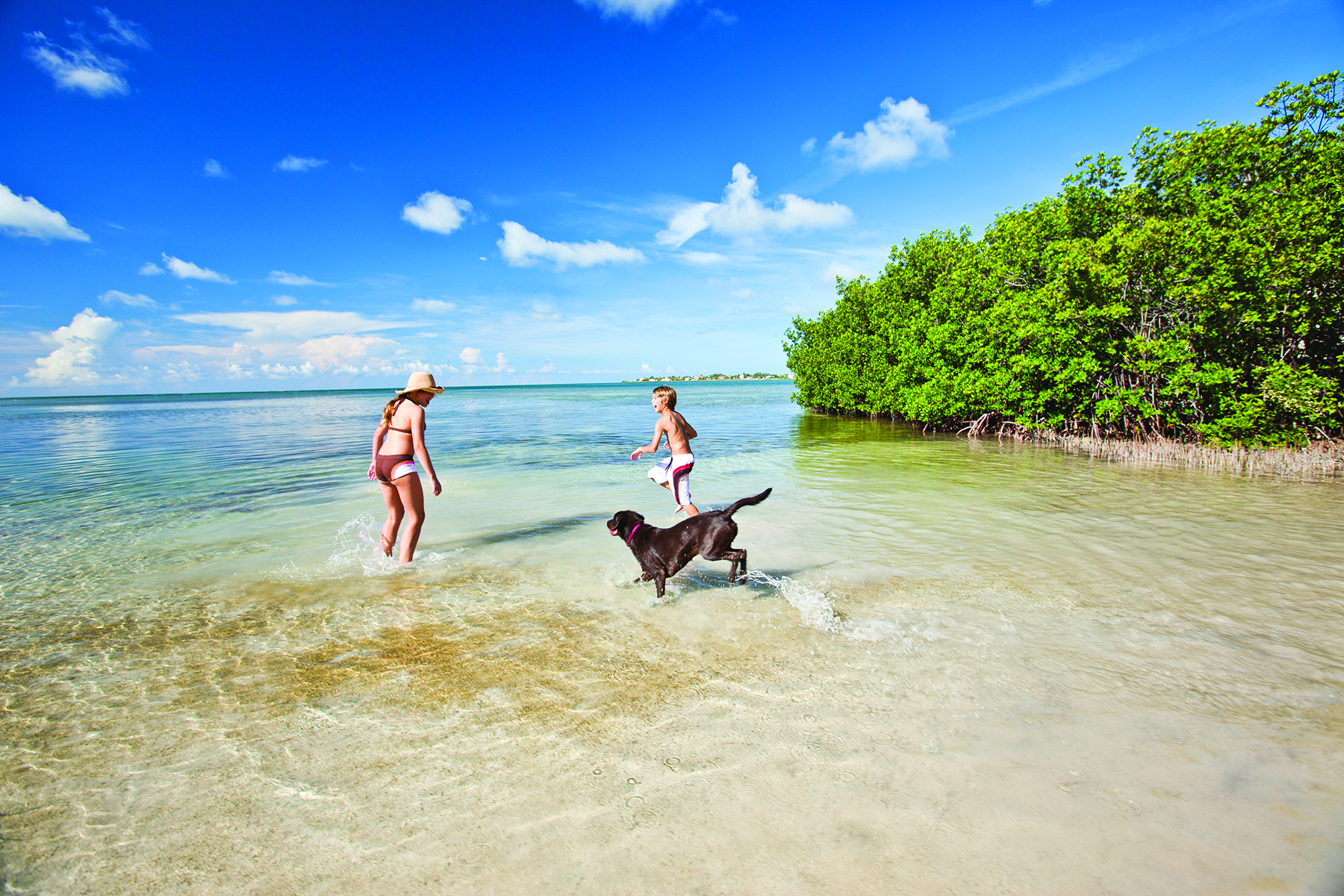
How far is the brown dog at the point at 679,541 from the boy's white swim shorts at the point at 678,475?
2.21 metres

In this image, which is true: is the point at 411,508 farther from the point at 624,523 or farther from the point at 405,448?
the point at 624,523

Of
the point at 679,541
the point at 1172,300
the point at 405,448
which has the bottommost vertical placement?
the point at 679,541

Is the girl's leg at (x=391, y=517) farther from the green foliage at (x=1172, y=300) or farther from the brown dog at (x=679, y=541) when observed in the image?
the green foliage at (x=1172, y=300)

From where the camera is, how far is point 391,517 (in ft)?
24.8

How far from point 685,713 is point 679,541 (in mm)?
2224

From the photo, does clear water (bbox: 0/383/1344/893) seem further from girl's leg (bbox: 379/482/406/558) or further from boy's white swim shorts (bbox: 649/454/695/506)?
boy's white swim shorts (bbox: 649/454/695/506)

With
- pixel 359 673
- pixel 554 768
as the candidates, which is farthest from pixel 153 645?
pixel 554 768

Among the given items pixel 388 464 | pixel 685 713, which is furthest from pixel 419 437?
pixel 685 713

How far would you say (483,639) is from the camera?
17.0 ft

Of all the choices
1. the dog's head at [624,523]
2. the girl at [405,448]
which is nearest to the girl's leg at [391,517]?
the girl at [405,448]

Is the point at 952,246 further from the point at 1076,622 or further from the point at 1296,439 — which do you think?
the point at 1076,622

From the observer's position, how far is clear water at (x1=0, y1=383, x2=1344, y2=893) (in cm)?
269

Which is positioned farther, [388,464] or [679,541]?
[388,464]

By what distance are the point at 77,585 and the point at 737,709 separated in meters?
8.07
